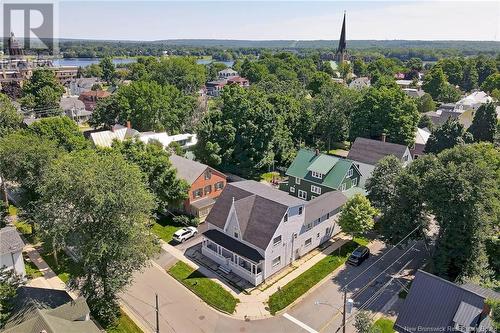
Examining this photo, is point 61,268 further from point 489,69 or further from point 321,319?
point 489,69

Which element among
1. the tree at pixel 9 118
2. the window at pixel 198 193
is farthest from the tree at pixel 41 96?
the window at pixel 198 193

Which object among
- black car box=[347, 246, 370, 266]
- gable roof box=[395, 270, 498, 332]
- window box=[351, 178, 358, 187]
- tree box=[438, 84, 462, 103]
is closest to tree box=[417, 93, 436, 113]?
tree box=[438, 84, 462, 103]

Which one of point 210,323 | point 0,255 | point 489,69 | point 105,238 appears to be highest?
point 489,69

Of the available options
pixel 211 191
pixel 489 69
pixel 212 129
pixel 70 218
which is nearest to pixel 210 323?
pixel 70 218

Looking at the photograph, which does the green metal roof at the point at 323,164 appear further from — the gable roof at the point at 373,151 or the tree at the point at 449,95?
the tree at the point at 449,95

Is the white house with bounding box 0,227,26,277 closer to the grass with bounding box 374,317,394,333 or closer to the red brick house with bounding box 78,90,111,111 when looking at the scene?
the grass with bounding box 374,317,394,333

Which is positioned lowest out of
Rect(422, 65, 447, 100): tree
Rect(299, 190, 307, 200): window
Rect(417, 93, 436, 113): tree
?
Rect(299, 190, 307, 200): window

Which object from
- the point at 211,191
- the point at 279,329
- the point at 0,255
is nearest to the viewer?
the point at 279,329
